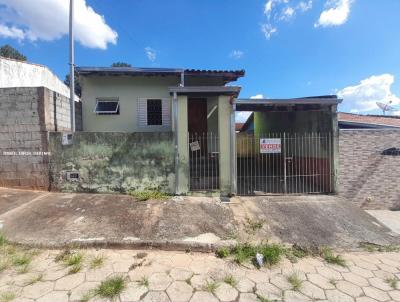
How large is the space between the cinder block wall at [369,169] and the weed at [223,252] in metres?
4.55

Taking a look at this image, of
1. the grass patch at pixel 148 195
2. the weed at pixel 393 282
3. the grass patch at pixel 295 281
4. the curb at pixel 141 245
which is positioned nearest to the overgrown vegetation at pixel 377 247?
the weed at pixel 393 282

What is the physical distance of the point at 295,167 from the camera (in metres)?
9.07

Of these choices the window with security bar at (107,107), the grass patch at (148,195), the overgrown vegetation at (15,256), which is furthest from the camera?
the window with security bar at (107,107)

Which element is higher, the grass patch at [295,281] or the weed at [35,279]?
the weed at [35,279]

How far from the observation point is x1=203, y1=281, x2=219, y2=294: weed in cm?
320

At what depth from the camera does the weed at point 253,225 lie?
492 cm

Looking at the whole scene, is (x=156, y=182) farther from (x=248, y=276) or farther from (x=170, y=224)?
(x=248, y=276)

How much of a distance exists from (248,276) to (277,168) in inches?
262

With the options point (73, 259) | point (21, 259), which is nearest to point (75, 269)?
point (73, 259)

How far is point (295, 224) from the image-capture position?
5266mm

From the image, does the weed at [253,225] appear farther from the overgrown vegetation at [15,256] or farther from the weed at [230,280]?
the overgrown vegetation at [15,256]

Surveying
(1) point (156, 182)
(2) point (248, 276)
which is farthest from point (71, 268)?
(1) point (156, 182)

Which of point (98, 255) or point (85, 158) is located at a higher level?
point (85, 158)

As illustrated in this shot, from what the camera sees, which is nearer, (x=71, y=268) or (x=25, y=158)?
(x=71, y=268)
